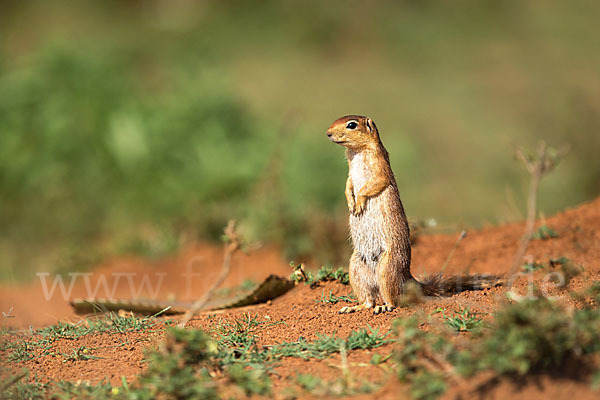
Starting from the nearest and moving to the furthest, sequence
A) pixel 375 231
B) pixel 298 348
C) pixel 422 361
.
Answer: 1. pixel 422 361
2. pixel 298 348
3. pixel 375 231

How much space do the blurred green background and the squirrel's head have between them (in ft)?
5.82

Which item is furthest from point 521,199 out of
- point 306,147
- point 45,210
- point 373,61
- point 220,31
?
point 220,31

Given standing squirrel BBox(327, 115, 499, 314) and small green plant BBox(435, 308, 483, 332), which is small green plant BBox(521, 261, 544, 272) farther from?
small green plant BBox(435, 308, 483, 332)

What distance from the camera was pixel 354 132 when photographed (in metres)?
4.13

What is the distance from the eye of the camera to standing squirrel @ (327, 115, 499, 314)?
3961 mm

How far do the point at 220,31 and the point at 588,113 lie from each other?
1530cm

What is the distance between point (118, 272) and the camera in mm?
7352

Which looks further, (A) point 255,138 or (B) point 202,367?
(A) point 255,138

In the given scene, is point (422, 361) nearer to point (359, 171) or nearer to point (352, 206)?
point (352, 206)

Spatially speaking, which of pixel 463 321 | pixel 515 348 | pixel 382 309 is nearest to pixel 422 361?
pixel 515 348

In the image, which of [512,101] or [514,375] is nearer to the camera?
[514,375]

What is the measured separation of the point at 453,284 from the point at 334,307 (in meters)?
0.79

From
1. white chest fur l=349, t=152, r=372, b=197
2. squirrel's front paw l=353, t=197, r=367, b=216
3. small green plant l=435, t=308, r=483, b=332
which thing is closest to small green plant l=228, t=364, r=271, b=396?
small green plant l=435, t=308, r=483, b=332

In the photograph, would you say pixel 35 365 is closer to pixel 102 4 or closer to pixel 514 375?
pixel 514 375
